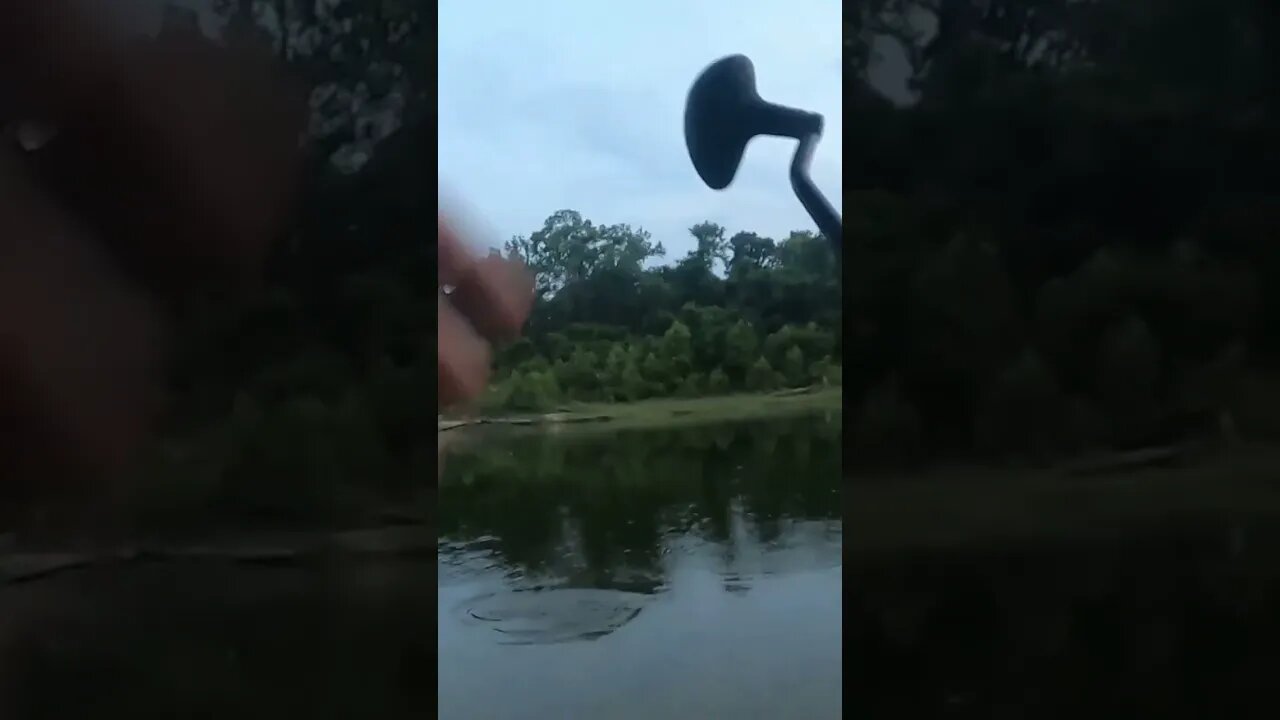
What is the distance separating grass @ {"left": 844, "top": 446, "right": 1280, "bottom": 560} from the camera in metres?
1.71

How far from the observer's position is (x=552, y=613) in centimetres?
169

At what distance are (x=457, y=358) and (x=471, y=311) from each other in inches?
3.8

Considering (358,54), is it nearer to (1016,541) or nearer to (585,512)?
(585,512)

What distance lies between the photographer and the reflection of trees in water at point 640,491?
5.61 ft

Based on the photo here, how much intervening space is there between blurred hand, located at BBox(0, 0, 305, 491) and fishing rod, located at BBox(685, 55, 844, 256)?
804 millimetres

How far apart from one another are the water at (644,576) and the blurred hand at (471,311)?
0.14 m

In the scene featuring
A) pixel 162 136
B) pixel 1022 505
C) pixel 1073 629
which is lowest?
pixel 1073 629

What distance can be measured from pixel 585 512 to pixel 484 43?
94 centimetres

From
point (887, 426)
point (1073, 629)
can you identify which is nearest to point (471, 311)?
point (887, 426)

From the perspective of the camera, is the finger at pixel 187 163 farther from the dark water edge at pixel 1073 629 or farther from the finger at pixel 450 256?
the dark water edge at pixel 1073 629

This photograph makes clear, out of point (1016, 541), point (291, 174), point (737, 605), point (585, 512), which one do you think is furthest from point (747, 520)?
point (291, 174)

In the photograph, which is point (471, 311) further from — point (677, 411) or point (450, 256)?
point (677, 411)

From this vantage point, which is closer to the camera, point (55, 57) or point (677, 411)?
point (55, 57)

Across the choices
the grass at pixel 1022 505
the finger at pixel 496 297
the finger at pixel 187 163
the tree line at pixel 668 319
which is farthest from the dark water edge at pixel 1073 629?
the finger at pixel 187 163
